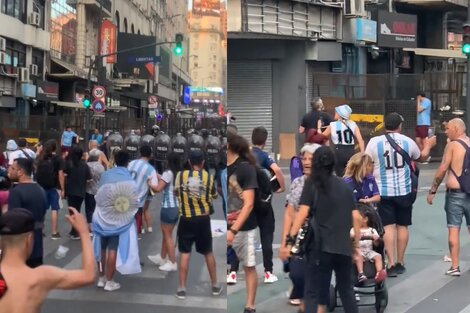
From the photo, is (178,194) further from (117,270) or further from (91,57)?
(91,57)

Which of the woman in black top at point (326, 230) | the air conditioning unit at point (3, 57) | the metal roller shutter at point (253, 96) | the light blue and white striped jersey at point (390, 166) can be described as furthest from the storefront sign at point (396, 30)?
the air conditioning unit at point (3, 57)

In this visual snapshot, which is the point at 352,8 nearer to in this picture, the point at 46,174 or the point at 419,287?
the point at 419,287

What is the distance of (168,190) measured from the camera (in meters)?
3.16

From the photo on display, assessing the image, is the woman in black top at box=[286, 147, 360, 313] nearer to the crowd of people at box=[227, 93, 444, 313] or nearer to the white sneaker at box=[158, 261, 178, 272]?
the crowd of people at box=[227, 93, 444, 313]

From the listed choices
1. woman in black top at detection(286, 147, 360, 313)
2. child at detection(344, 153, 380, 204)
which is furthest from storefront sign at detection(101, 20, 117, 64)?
child at detection(344, 153, 380, 204)

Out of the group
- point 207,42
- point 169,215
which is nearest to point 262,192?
point 169,215

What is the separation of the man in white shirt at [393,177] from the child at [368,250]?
1231 millimetres

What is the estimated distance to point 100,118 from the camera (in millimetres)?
2986

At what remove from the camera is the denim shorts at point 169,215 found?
127 inches

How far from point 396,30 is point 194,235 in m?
28.1

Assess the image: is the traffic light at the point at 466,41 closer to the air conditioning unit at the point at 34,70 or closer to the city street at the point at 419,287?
the city street at the point at 419,287

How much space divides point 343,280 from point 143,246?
307 cm

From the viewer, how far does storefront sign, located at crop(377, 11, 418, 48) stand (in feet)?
96.8

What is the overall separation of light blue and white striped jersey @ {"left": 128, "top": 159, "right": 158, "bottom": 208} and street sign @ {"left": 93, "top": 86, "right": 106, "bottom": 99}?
11.4 inches
